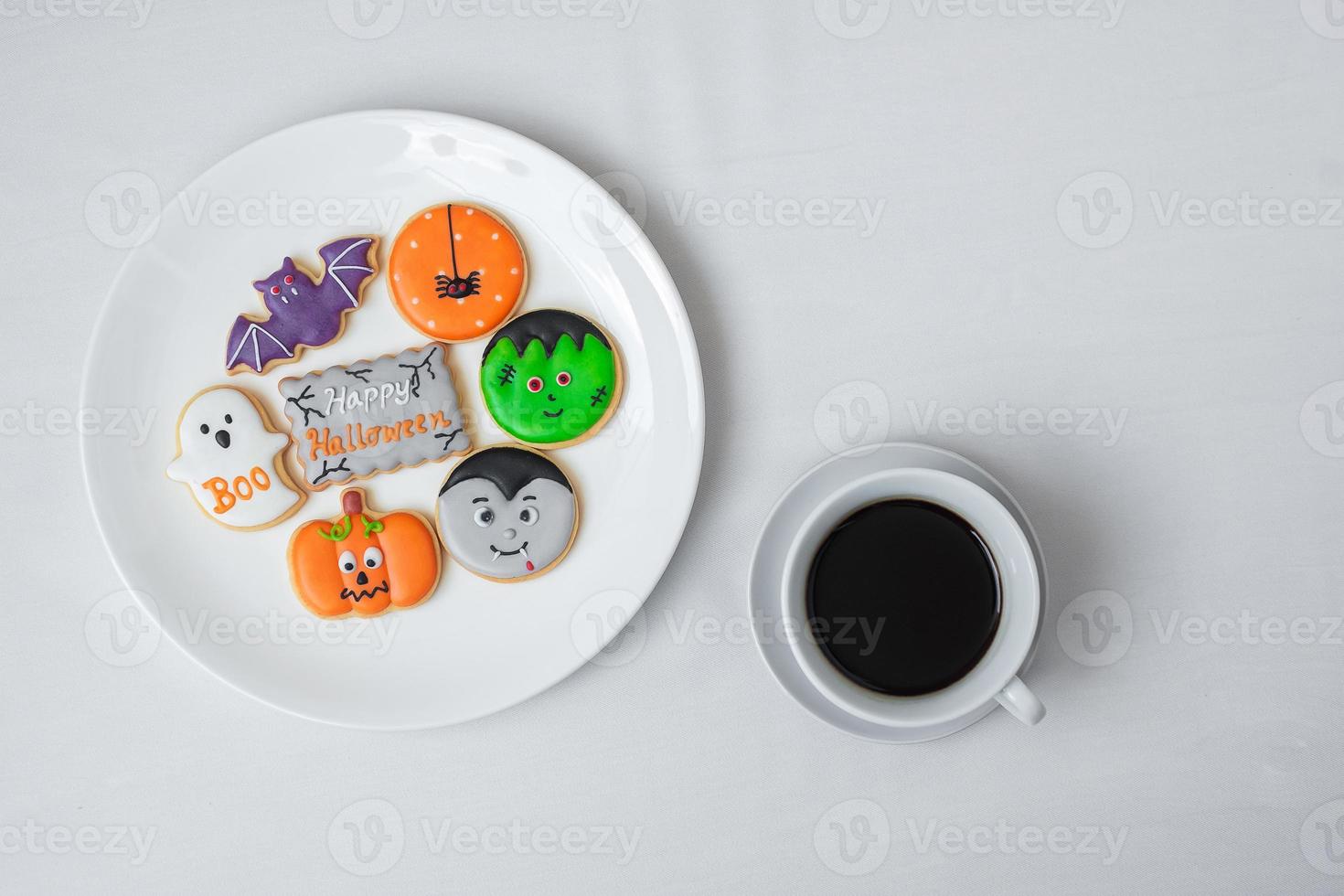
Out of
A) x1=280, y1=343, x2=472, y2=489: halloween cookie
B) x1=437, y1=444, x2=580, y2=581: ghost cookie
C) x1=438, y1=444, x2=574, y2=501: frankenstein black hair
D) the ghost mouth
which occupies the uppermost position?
x1=280, y1=343, x2=472, y2=489: halloween cookie

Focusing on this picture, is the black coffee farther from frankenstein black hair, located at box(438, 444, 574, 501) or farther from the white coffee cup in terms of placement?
frankenstein black hair, located at box(438, 444, 574, 501)

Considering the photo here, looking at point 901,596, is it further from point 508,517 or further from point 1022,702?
point 508,517

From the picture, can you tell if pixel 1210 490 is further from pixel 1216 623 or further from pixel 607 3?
pixel 607 3

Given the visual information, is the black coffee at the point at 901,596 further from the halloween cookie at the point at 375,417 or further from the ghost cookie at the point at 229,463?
the ghost cookie at the point at 229,463

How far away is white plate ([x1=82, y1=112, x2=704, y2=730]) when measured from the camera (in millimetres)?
827

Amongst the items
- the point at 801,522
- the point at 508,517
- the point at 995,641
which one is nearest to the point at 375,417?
the point at 508,517

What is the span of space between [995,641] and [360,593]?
60cm

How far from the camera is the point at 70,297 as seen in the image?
2.96 ft

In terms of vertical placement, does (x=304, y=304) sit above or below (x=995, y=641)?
above

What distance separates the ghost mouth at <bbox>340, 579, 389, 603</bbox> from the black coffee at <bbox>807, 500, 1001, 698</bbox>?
407 millimetres

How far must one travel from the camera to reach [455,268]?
32.8 inches

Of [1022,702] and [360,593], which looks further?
[360,593]

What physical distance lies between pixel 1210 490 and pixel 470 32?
89cm


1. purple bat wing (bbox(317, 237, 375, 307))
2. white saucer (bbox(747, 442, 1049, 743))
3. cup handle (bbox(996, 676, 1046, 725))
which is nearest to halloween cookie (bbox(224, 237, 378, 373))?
purple bat wing (bbox(317, 237, 375, 307))
